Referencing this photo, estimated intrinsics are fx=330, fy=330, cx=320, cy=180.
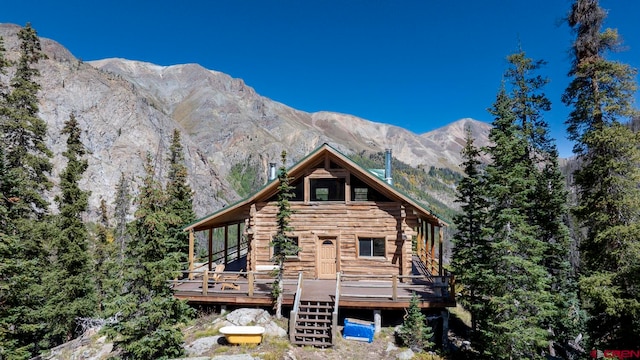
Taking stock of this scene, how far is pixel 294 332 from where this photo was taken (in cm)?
1272

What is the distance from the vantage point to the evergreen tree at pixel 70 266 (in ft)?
70.4

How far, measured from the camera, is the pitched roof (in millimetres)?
16478

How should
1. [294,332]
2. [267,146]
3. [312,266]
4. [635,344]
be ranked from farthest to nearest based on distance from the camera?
[267,146] < [312,266] < [294,332] < [635,344]

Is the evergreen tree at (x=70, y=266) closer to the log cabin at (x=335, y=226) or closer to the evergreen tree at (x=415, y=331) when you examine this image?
the log cabin at (x=335, y=226)

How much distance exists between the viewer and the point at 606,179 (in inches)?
475

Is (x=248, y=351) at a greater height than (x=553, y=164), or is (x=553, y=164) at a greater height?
(x=553, y=164)

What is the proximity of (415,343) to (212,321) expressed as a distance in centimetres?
853

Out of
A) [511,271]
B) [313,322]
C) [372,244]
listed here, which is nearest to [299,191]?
[372,244]

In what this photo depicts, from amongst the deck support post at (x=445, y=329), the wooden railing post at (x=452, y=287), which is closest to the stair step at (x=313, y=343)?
the deck support post at (x=445, y=329)

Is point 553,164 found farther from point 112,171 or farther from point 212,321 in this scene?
point 112,171

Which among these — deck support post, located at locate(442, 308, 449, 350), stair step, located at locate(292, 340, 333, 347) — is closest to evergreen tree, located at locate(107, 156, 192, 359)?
stair step, located at locate(292, 340, 333, 347)

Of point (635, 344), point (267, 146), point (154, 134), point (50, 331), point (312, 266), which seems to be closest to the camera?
point (635, 344)

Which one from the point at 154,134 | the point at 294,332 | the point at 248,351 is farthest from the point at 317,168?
the point at 154,134

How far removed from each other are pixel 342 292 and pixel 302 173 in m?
6.41
